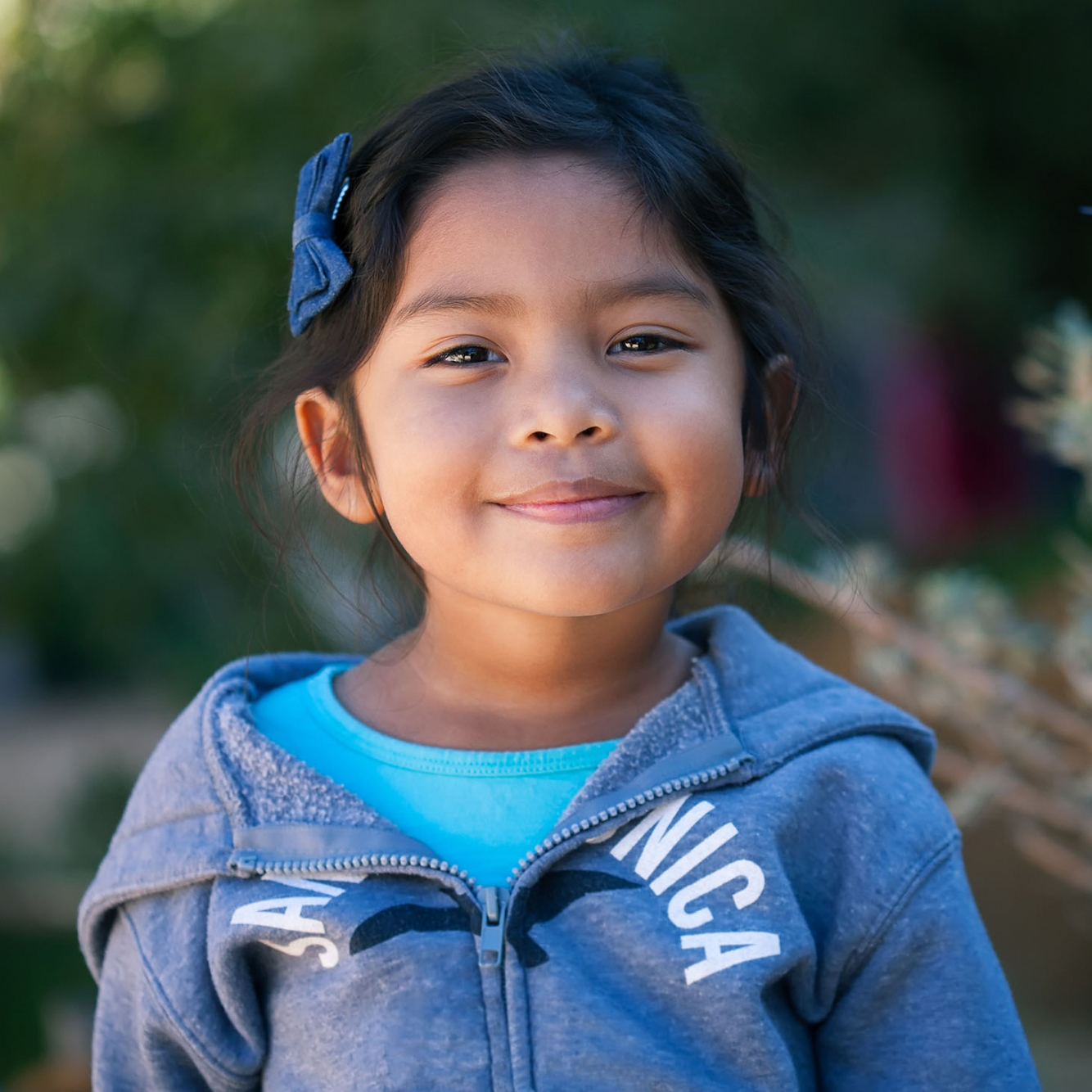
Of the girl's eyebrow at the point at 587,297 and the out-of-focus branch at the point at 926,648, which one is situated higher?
the girl's eyebrow at the point at 587,297

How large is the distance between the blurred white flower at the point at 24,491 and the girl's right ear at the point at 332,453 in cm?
274

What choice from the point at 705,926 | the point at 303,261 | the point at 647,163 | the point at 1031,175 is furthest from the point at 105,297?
the point at 1031,175

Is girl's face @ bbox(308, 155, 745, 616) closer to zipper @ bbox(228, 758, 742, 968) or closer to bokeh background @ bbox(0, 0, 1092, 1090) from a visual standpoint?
zipper @ bbox(228, 758, 742, 968)

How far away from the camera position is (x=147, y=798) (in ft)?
4.79

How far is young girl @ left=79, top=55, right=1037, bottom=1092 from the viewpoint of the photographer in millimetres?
1271

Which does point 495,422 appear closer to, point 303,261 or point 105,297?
point 303,261

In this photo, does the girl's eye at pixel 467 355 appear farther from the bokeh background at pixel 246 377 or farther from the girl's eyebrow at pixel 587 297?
the bokeh background at pixel 246 377

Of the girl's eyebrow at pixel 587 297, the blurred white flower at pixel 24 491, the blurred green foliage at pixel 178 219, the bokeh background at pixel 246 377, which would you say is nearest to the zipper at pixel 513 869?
the girl's eyebrow at pixel 587 297

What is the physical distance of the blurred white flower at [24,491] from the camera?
406cm

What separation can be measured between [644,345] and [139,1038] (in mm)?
905

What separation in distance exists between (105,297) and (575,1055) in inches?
120

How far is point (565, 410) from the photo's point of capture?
1271 mm

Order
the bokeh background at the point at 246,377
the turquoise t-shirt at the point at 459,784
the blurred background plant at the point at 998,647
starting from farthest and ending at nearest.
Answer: the bokeh background at the point at 246,377 < the blurred background plant at the point at 998,647 < the turquoise t-shirt at the point at 459,784

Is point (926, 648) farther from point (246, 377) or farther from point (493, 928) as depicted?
point (246, 377)
